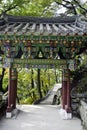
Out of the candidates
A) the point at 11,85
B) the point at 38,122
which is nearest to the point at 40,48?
the point at 11,85

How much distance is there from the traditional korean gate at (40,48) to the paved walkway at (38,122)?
1.80 feet

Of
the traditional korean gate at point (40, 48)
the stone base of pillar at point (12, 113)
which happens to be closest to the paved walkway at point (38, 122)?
the stone base of pillar at point (12, 113)

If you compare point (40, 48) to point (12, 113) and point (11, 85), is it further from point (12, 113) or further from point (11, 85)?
point (12, 113)

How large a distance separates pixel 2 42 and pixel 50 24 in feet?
10.0

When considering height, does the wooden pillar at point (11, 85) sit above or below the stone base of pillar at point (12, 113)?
above

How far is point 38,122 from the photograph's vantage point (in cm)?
915

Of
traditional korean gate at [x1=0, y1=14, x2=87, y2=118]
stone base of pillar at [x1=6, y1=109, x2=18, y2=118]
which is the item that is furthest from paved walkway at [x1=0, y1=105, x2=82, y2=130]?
traditional korean gate at [x1=0, y1=14, x2=87, y2=118]

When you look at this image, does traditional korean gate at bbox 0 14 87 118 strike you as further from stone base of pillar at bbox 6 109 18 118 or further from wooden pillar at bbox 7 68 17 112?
stone base of pillar at bbox 6 109 18 118

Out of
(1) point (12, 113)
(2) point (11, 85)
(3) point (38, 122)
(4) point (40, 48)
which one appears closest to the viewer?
(3) point (38, 122)

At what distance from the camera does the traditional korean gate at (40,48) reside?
27.8 ft

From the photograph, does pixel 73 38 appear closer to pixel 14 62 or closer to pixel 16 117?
pixel 14 62

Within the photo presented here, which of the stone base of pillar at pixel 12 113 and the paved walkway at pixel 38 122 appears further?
the stone base of pillar at pixel 12 113

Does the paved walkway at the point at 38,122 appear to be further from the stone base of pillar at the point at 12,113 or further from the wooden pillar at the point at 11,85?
the wooden pillar at the point at 11,85

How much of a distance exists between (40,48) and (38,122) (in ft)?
9.60
